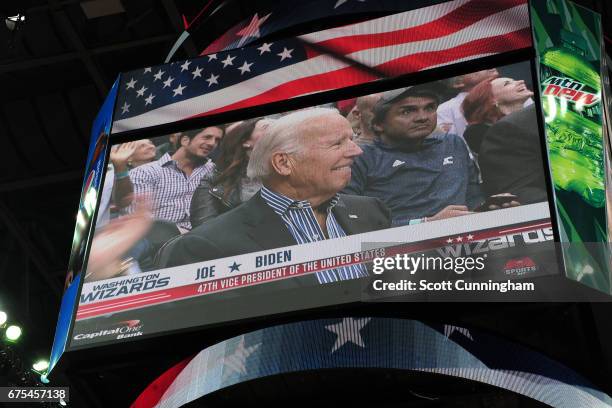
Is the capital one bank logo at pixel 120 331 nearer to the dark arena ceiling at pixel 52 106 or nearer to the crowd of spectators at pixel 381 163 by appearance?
the crowd of spectators at pixel 381 163

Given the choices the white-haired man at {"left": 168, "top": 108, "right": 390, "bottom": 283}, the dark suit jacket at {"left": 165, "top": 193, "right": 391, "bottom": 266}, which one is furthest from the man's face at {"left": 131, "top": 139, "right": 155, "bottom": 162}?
the dark suit jacket at {"left": 165, "top": 193, "right": 391, "bottom": 266}

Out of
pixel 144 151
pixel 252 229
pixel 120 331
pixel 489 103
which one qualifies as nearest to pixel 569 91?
pixel 489 103

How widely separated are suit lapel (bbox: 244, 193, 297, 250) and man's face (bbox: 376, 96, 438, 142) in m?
1.37

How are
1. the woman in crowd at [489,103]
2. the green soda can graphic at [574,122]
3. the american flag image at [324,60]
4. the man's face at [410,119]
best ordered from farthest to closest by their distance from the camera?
1. the american flag image at [324,60]
2. the man's face at [410,119]
3. the woman in crowd at [489,103]
4. the green soda can graphic at [574,122]

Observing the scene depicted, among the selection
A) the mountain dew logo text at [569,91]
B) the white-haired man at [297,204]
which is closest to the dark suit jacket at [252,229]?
the white-haired man at [297,204]

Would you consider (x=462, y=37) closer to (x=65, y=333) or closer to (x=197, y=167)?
(x=197, y=167)

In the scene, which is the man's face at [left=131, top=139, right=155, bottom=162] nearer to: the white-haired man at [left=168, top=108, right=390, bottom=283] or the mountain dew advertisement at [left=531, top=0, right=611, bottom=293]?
the white-haired man at [left=168, top=108, right=390, bottom=283]

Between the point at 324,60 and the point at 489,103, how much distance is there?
198 centimetres

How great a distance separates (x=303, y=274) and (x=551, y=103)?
9.40 feet

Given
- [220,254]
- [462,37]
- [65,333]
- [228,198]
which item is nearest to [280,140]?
[228,198]

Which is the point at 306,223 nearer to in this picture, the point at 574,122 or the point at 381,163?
the point at 381,163

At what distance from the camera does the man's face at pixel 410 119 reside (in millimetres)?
9203

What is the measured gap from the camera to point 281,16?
11.3 meters

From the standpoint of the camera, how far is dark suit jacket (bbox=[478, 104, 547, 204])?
830cm
